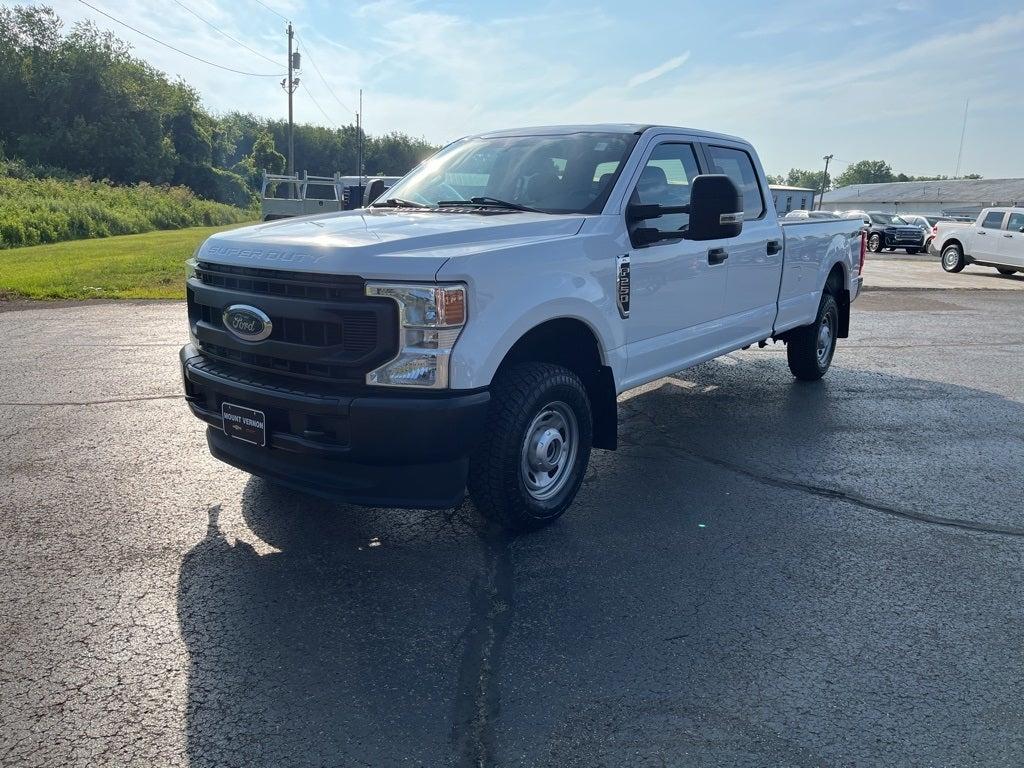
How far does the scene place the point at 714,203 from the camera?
13.5 feet

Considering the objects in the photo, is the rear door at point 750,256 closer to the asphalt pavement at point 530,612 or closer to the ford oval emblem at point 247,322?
the asphalt pavement at point 530,612

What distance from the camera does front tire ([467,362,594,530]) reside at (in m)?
3.59

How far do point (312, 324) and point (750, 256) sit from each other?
357 cm

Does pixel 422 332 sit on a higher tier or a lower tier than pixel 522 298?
lower

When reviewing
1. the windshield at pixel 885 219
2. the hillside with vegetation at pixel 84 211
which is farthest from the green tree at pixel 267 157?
the windshield at pixel 885 219

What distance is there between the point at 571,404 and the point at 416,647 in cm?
153

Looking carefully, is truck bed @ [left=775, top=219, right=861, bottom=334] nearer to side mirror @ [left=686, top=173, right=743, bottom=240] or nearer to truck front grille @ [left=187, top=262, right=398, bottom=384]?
side mirror @ [left=686, top=173, right=743, bottom=240]

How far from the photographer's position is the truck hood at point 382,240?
3.23 metres

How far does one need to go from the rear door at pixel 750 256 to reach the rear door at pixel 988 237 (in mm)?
18526

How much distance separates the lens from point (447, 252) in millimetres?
3361

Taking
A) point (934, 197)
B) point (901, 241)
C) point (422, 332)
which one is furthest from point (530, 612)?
point (934, 197)

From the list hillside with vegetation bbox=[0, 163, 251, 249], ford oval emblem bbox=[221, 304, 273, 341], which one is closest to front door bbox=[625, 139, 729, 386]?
ford oval emblem bbox=[221, 304, 273, 341]

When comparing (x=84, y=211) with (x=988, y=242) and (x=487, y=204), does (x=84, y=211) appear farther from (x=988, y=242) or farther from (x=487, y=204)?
(x=988, y=242)

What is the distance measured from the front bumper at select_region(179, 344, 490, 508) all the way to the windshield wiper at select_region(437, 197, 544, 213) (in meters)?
1.47
